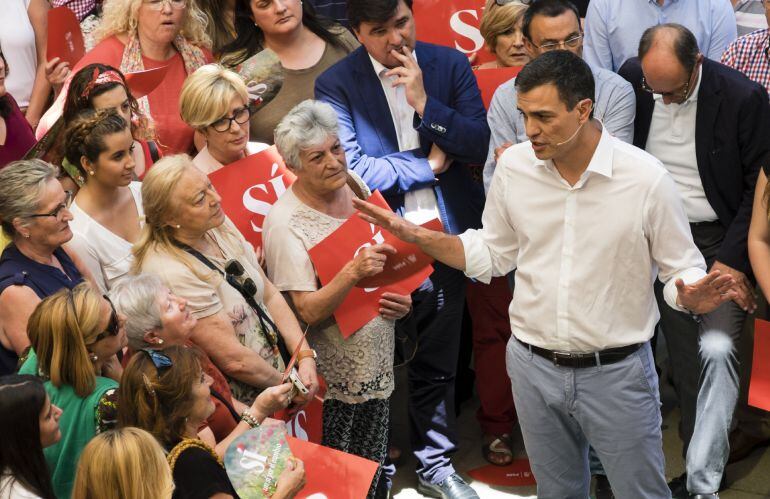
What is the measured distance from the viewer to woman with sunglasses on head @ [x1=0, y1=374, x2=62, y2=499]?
136 inches

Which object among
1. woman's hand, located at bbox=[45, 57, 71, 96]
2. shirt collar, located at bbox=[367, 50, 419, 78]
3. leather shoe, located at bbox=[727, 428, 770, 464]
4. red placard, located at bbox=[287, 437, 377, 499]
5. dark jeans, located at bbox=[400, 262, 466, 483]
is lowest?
leather shoe, located at bbox=[727, 428, 770, 464]

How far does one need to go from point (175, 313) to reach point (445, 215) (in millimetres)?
1753

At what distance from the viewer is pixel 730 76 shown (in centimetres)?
523

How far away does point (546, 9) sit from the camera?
554 cm

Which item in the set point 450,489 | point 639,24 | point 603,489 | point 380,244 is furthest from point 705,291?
point 639,24

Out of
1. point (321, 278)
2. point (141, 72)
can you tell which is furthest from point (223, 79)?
point (321, 278)

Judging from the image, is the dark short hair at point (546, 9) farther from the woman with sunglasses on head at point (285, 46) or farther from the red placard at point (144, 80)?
the red placard at point (144, 80)

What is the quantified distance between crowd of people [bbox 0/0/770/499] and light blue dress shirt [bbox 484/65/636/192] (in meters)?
0.02

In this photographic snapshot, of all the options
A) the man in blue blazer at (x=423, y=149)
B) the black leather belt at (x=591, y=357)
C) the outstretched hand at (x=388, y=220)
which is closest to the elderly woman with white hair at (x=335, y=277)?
the man in blue blazer at (x=423, y=149)

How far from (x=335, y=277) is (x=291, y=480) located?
1.23 meters

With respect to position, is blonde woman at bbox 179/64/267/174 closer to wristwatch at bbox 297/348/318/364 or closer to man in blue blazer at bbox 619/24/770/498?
wristwatch at bbox 297/348/318/364

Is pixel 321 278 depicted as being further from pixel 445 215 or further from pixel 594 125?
pixel 594 125

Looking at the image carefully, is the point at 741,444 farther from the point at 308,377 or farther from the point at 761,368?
the point at 308,377

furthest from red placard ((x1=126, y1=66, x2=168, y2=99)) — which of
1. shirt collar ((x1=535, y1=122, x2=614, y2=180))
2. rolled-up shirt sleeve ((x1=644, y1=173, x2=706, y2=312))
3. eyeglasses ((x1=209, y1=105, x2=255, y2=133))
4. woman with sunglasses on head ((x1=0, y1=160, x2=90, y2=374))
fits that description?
rolled-up shirt sleeve ((x1=644, y1=173, x2=706, y2=312))
